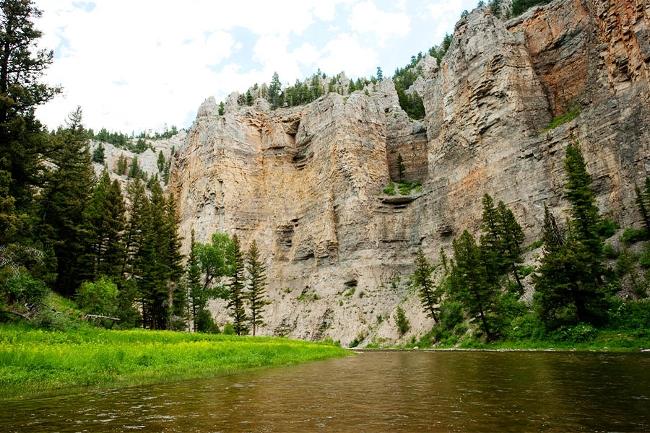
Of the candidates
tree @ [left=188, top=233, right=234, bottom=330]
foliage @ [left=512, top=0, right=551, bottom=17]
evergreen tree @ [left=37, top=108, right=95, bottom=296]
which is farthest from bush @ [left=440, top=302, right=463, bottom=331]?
foliage @ [left=512, top=0, right=551, bottom=17]

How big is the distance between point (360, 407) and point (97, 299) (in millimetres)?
28688

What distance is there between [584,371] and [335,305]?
169 ft

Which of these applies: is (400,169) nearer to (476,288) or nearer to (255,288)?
(255,288)

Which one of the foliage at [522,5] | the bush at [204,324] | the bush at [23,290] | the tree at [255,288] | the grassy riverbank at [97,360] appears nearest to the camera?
the grassy riverbank at [97,360]

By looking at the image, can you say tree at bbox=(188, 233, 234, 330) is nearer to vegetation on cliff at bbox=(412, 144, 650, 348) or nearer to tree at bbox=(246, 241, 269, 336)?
tree at bbox=(246, 241, 269, 336)

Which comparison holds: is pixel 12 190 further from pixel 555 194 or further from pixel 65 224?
pixel 555 194

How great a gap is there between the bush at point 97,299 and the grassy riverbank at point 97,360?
780 centimetres

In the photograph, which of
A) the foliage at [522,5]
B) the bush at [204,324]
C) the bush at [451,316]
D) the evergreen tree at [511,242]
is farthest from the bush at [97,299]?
the foliage at [522,5]

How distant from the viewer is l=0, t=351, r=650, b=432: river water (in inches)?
284

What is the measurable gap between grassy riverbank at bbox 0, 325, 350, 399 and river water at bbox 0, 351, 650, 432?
2.04 metres

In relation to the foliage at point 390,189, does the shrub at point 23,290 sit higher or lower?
lower

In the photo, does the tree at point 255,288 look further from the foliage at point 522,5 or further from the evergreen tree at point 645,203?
the foliage at point 522,5

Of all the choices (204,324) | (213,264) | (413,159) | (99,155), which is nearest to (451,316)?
(204,324)

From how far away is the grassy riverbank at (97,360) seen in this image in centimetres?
1265
